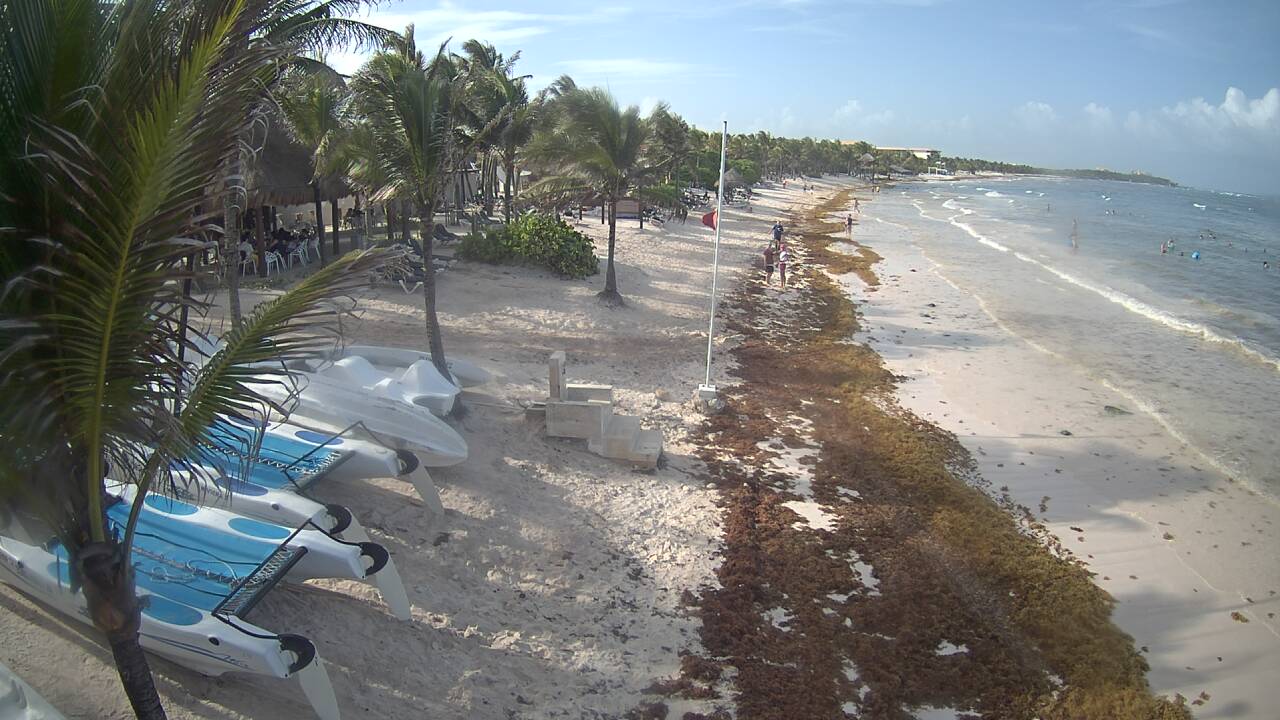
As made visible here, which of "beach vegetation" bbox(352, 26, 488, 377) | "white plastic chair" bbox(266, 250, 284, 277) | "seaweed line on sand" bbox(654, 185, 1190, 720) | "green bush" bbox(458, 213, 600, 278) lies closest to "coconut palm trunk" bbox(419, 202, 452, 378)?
"beach vegetation" bbox(352, 26, 488, 377)

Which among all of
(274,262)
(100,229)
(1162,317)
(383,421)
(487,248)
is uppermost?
(100,229)

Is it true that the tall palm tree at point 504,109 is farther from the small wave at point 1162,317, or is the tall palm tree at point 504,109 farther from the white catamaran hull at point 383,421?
the small wave at point 1162,317

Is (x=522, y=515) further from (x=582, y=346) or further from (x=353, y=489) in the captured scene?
(x=582, y=346)

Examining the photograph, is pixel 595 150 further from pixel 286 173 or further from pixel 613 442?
pixel 613 442

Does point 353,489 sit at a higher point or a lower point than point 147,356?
lower

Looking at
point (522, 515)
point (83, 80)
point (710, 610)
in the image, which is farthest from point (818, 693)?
point (83, 80)

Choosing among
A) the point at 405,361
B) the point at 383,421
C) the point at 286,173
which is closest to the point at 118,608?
the point at 383,421
